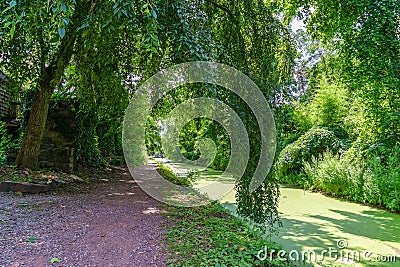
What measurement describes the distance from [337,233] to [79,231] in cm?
311

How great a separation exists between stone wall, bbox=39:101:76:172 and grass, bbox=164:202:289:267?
10.3 feet

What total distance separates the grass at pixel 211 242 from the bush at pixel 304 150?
5073 millimetres

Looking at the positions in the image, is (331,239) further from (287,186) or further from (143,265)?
(287,186)

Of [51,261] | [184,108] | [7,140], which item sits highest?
[184,108]

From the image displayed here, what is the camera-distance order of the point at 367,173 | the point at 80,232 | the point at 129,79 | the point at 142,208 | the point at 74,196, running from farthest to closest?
the point at 367,173
the point at 129,79
the point at 74,196
the point at 142,208
the point at 80,232

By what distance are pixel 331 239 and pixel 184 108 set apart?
260 centimetres

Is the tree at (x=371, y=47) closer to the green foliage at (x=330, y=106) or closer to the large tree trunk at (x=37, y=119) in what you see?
the green foliage at (x=330, y=106)

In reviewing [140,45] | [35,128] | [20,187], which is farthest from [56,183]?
[140,45]

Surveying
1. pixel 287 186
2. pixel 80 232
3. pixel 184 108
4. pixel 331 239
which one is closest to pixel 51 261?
pixel 80 232

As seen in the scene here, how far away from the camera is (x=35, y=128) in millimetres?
4820

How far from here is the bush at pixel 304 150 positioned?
773 cm

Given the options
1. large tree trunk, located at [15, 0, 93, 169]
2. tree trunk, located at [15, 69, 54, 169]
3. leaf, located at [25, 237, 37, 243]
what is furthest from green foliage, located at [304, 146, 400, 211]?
tree trunk, located at [15, 69, 54, 169]

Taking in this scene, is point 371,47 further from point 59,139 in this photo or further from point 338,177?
point 59,139

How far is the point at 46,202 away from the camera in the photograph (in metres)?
3.59
